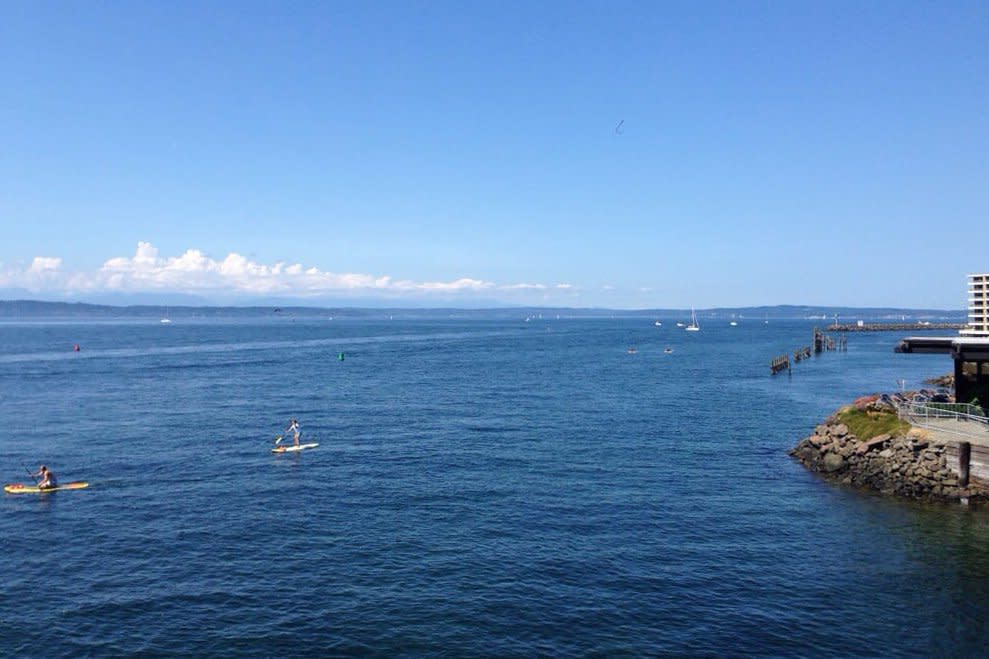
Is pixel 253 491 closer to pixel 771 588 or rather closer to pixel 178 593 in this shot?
pixel 178 593

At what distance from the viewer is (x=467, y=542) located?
34.3m

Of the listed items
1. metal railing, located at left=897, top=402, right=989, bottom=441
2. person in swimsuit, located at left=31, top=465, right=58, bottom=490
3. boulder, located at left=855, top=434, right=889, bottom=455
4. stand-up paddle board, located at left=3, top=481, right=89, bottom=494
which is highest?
metal railing, located at left=897, top=402, right=989, bottom=441

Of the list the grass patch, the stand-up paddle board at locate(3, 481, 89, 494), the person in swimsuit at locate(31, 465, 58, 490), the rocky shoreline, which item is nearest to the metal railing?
the grass patch

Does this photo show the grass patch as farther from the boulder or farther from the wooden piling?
the wooden piling

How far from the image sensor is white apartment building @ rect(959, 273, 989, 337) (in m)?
48.5

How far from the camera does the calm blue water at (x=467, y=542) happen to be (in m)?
25.4

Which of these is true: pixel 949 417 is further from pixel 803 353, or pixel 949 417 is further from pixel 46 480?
pixel 803 353

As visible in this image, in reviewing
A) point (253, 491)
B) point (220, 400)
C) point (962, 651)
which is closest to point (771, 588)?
point (962, 651)

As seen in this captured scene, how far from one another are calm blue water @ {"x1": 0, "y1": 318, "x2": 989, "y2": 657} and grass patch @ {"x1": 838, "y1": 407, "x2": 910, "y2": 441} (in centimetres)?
570

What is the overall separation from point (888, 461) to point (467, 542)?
28606 mm

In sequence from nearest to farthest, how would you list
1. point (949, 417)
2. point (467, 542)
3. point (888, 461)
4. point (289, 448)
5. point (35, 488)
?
1. point (467, 542)
2. point (35, 488)
3. point (888, 461)
4. point (949, 417)
5. point (289, 448)

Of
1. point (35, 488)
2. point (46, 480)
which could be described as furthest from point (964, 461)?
point (35, 488)

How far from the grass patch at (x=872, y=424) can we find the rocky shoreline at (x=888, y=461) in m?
0.07

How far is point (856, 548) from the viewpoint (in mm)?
33656
